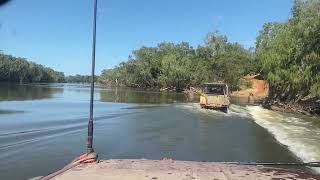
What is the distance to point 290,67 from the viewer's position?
149ft

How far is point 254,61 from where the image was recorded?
78.3 metres

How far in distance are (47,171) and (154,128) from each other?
13.7 m

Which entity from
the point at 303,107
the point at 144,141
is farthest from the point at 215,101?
the point at 144,141

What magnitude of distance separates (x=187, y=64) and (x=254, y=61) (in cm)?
5292

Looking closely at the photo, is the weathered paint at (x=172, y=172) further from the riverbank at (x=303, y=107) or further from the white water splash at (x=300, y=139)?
the riverbank at (x=303, y=107)

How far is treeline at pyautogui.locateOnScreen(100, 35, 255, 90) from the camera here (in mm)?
111750

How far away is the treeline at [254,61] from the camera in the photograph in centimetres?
4116

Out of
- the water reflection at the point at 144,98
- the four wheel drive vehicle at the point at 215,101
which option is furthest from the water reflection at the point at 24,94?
the four wheel drive vehicle at the point at 215,101

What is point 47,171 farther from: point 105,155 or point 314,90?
point 314,90

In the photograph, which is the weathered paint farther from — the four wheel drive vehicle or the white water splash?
the four wheel drive vehicle

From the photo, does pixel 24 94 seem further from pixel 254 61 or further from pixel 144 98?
pixel 254 61

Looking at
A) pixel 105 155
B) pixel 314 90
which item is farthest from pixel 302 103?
pixel 105 155

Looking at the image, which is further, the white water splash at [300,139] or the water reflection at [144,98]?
the water reflection at [144,98]

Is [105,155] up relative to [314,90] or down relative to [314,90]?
down
